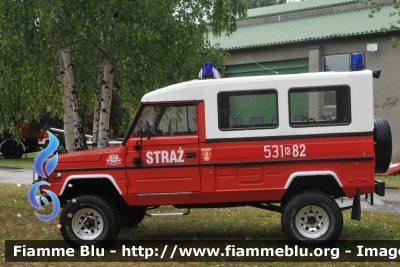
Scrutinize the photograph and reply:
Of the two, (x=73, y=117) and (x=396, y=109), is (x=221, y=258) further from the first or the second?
(x=396, y=109)

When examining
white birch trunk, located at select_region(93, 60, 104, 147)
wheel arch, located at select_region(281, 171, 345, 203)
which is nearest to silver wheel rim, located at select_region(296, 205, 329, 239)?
wheel arch, located at select_region(281, 171, 345, 203)

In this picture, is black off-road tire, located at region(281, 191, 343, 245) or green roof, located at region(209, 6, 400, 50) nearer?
black off-road tire, located at region(281, 191, 343, 245)

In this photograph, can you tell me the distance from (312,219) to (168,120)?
253cm

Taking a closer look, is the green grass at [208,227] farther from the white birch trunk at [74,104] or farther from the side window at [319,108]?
the side window at [319,108]

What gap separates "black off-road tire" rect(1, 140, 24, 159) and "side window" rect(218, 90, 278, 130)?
2761 cm

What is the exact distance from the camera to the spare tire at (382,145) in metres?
8.34

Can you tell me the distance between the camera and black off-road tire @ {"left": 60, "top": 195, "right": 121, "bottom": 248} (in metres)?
8.39

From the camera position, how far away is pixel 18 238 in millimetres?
9586

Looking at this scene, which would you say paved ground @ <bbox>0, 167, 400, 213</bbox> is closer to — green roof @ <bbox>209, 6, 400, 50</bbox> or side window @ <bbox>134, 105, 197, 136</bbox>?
side window @ <bbox>134, 105, 197, 136</bbox>

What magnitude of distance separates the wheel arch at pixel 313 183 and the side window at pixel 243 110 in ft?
3.00

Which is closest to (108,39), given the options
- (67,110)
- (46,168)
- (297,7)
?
(67,110)

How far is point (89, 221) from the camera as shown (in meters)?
8.51

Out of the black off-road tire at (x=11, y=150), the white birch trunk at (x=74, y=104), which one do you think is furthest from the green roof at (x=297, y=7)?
the white birch trunk at (x=74, y=104)

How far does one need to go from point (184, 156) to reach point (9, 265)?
280 centimetres
